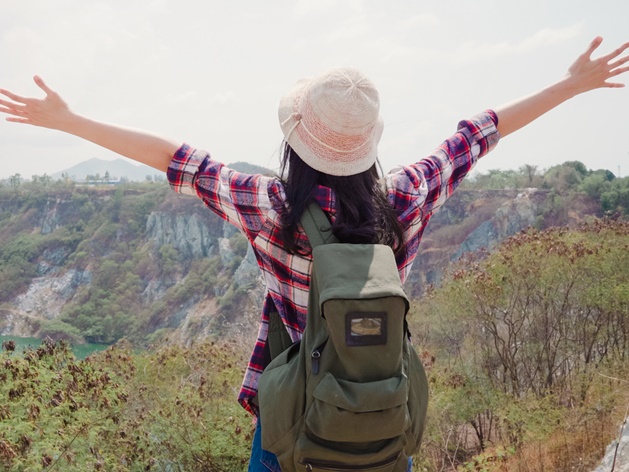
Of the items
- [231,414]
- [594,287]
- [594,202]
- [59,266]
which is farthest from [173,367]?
[59,266]

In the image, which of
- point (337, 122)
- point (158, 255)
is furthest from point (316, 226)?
point (158, 255)

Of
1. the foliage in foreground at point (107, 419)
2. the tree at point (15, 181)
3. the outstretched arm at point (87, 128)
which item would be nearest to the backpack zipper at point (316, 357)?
the outstretched arm at point (87, 128)

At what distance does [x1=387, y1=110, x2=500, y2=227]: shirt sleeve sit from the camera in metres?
1.07

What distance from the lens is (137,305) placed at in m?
42.9

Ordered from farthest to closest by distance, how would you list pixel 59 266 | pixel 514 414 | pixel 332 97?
pixel 59 266
pixel 514 414
pixel 332 97

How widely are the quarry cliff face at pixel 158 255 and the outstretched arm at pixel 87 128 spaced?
2918cm

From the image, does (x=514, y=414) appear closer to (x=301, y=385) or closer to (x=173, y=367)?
(x=173, y=367)

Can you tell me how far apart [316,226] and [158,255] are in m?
48.9

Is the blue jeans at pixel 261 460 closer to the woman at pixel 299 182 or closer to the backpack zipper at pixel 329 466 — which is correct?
the woman at pixel 299 182

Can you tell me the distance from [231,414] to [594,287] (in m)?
4.50

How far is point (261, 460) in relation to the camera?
3.37ft

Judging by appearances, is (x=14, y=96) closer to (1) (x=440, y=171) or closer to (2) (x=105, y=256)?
(1) (x=440, y=171)

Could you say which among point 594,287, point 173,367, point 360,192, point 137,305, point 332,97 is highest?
point 332,97

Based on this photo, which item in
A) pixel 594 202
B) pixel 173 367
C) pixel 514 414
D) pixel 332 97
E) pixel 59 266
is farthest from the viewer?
pixel 59 266
